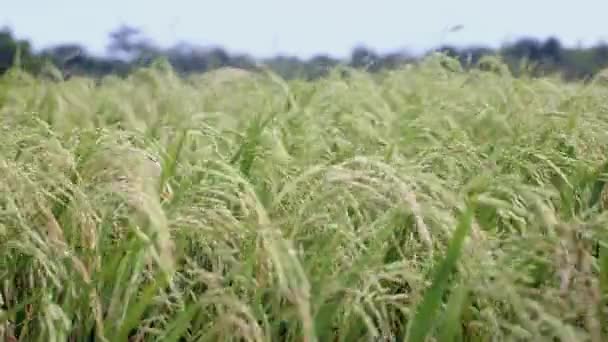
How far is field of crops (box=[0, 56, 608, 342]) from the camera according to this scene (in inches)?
57.9

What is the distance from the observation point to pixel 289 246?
1.34 m

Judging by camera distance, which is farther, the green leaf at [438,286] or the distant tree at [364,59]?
the distant tree at [364,59]

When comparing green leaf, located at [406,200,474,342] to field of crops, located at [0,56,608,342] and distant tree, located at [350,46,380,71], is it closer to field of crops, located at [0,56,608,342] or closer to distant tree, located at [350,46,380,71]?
field of crops, located at [0,56,608,342]

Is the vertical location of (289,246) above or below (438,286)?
above

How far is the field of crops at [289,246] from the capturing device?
1470 millimetres

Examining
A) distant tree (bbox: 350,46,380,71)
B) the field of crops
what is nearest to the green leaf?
the field of crops

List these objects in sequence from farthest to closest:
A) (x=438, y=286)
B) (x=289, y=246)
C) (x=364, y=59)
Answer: (x=364, y=59)
(x=438, y=286)
(x=289, y=246)

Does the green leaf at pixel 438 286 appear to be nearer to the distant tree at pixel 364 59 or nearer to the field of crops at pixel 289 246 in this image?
the field of crops at pixel 289 246

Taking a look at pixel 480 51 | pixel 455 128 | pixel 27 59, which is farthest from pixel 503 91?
pixel 27 59

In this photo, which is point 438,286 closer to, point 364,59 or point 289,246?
point 289,246

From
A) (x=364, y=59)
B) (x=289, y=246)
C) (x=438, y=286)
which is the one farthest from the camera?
(x=364, y=59)

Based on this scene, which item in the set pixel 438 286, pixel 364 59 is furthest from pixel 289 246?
pixel 364 59

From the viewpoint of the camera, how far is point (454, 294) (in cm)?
146

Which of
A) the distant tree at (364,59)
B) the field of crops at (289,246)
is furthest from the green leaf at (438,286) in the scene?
the distant tree at (364,59)
